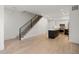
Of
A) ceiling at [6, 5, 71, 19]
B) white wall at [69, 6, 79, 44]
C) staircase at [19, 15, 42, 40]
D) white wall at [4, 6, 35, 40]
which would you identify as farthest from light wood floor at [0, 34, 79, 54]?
staircase at [19, 15, 42, 40]

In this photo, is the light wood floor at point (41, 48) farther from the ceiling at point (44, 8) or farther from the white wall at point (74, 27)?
the ceiling at point (44, 8)

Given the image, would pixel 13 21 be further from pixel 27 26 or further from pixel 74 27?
pixel 74 27

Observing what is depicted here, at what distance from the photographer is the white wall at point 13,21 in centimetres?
919

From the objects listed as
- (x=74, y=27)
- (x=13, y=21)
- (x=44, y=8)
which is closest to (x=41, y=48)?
(x=74, y=27)

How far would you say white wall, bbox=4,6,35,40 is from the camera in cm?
919

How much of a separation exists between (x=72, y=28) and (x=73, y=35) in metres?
0.49

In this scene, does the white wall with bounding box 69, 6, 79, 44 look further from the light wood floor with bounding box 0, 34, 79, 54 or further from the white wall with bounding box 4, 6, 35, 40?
the white wall with bounding box 4, 6, 35, 40

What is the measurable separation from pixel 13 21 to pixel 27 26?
2215mm

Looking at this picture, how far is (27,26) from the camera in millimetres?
11992

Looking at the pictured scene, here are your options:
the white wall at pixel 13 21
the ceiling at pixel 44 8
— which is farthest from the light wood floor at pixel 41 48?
the ceiling at pixel 44 8

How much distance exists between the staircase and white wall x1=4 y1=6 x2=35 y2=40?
1.19ft

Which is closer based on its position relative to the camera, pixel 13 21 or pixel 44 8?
pixel 44 8

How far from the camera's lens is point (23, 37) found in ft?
33.0
